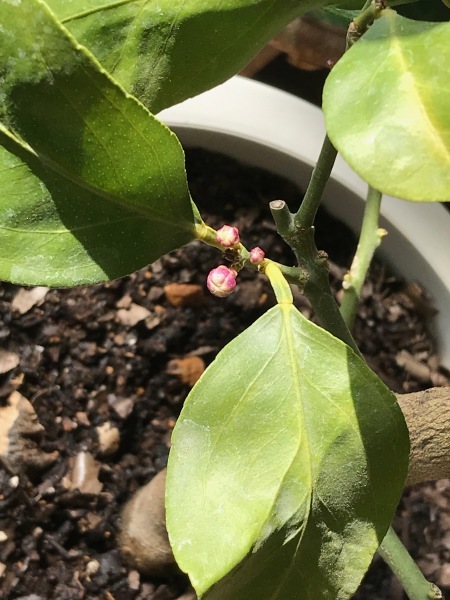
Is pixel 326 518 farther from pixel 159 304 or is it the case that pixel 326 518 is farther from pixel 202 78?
pixel 159 304

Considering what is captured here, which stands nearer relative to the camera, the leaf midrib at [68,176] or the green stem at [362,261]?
the leaf midrib at [68,176]

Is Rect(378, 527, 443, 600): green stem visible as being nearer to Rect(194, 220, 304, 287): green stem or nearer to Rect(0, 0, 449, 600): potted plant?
Rect(0, 0, 449, 600): potted plant

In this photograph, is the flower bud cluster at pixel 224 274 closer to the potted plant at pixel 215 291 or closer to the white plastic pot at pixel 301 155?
the potted plant at pixel 215 291

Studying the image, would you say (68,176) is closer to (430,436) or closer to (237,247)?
(237,247)

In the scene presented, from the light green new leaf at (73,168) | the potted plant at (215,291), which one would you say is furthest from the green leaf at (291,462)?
the light green new leaf at (73,168)

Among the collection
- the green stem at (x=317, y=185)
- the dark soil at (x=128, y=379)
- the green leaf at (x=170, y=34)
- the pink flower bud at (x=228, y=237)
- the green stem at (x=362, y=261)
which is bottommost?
the dark soil at (x=128, y=379)

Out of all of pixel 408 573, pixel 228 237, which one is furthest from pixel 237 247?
pixel 408 573

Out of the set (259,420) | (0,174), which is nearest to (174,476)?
(259,420)
